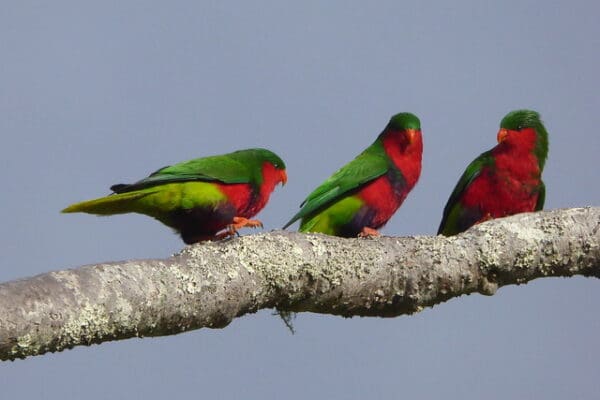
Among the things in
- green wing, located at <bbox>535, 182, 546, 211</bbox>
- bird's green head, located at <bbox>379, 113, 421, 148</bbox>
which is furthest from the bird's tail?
green wing, located at <bbox>535, 182, 546, 211</bbox>

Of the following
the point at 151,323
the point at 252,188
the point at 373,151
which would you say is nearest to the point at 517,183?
the point at 373,151

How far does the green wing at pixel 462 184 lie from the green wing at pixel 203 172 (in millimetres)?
1977

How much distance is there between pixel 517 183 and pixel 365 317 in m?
3.65

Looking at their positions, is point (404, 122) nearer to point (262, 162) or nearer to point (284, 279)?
point (262, 162)

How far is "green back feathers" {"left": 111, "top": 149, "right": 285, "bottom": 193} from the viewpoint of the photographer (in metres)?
6.93

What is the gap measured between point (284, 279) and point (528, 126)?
452cm

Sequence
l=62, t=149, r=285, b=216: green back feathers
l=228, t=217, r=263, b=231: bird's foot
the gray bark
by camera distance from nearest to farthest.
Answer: the gray bark → l=62, t=149, r=285, b=216: green back feathers → l=228, t=217, r=263, b=231: bird's foot

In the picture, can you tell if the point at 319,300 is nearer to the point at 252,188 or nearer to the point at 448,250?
the point at 448,250

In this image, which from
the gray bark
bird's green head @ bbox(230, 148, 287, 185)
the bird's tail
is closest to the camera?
the gray bark

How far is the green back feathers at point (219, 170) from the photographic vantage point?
22.7 ft

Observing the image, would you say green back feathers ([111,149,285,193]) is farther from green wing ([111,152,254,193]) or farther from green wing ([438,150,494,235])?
green wing ([438,150,494,235])

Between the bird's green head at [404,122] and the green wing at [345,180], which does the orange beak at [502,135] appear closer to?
the bird's green head at [404,122]

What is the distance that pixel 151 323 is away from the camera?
4.07 metres

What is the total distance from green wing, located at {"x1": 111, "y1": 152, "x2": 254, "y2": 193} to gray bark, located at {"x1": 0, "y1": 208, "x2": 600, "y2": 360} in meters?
2.04
